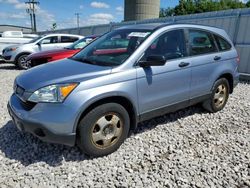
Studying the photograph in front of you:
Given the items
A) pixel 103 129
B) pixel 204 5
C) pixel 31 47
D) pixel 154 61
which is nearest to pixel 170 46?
pixel 154 61

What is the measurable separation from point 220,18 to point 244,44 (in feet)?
4.54

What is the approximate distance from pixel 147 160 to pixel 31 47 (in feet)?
29.2

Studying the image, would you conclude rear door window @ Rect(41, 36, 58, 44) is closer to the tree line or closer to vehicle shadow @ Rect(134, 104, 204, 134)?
vehicle shadow @ Rect(134, 104, 204, 134)

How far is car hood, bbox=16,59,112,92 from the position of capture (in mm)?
2747

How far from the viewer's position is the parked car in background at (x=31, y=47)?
9930 mm

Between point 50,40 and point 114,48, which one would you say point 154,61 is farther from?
point 50,40

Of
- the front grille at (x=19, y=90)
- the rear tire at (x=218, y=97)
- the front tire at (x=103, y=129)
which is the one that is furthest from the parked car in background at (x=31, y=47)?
the front tire at (x=103, y=129)

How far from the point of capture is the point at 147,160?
3.02 metres

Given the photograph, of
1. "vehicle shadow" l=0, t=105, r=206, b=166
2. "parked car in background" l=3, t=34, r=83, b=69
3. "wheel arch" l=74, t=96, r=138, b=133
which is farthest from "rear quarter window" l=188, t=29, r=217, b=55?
"parked car in background" l=3, t=34, r=83, b=69

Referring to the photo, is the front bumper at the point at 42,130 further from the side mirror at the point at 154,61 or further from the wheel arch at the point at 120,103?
the side mirror at the point at 154,61

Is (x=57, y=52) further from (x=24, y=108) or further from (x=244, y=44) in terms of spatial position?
(x=244, y=44)

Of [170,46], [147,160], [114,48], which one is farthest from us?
[114,48]

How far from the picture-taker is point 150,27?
363 centimetres

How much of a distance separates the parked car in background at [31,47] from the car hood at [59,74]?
7513mm
